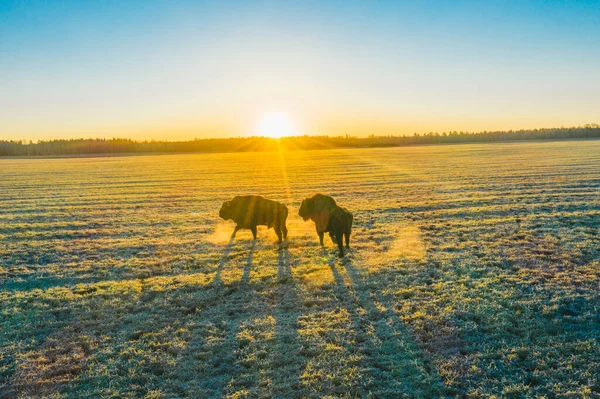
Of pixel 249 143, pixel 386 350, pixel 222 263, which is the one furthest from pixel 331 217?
pixel 249 143

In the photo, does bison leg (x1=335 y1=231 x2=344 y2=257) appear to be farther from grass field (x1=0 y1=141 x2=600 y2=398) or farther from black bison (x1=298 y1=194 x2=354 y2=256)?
grass field (x1=0 y1=141 x2=600 y2=398)

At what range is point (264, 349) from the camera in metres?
5.00

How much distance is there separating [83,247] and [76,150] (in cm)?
10690

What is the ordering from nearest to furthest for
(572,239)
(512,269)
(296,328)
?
(296,328) → (512,269) → (572,239)

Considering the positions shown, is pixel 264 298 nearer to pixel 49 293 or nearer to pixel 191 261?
pixel 191 261

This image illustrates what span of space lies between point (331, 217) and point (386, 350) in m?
4.22

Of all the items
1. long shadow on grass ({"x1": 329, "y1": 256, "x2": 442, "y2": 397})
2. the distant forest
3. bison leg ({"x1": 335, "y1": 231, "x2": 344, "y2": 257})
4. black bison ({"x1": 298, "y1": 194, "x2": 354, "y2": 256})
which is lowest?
long shadow on grass ({"x1": 329, "y1": 256, "x2": 442, "y2": 397})

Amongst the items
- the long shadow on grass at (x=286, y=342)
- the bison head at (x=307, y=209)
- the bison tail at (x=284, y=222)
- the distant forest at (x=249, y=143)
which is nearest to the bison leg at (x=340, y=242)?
the bison head at (x=307, y=209)

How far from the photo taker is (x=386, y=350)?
4.89 meters

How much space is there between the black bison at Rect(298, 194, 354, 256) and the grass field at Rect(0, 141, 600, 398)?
1.81ft

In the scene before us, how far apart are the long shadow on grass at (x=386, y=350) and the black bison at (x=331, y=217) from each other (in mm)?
2102

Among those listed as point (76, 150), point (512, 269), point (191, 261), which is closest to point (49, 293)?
point (191, 261)

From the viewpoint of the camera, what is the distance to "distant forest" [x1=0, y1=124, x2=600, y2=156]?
10119 centimetres

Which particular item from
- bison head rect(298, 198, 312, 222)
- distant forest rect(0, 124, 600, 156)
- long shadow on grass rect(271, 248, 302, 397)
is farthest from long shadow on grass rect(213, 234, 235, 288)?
distant forest rect(0, 124, 600, 156)
